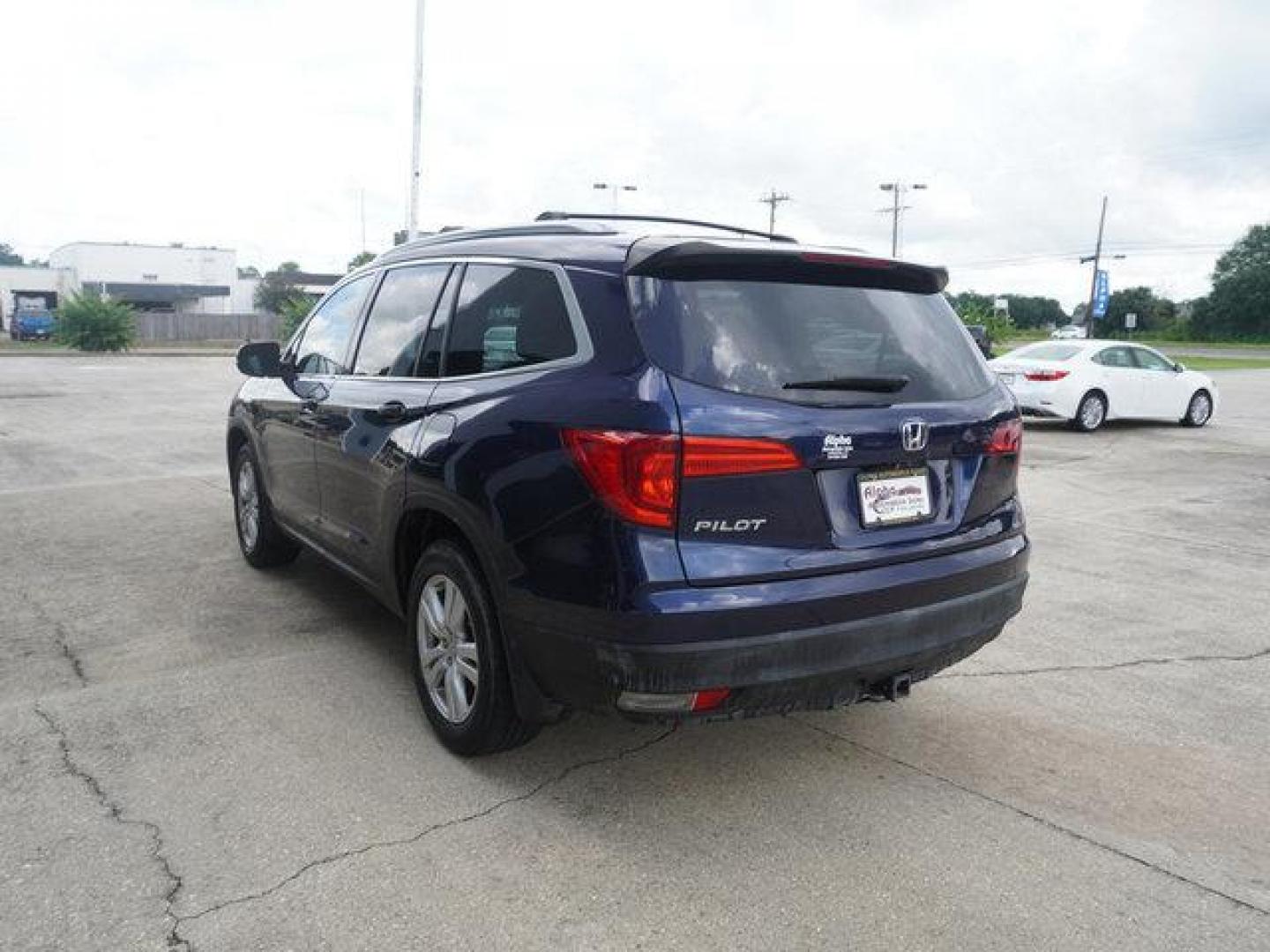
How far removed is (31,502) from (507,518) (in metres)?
6.36

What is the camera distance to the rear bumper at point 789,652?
8.70 ft

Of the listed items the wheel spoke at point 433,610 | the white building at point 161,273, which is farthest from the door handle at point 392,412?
the white building at point 161,273

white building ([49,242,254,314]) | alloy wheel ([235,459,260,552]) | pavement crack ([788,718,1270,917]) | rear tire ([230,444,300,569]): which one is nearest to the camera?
pavement crack ([788,718,1270,917])

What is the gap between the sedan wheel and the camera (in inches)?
Result: 130

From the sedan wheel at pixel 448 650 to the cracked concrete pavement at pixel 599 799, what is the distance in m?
0.21

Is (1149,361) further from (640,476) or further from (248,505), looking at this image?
(640,476)

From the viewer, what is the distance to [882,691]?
3.00m

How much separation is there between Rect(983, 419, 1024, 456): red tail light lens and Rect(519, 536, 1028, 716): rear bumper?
0.44 meters

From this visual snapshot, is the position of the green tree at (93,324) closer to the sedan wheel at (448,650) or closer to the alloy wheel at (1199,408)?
the alloy wheel at (1199,408)

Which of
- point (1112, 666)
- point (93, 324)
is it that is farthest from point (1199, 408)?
point (93, 324)

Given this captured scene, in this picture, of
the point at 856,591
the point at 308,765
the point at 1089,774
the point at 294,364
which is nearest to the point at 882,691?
the point at 856,591

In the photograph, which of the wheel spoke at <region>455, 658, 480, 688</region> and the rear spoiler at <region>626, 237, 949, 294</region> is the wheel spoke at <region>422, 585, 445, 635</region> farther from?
the rear spoiler at <region>626, 237, 949, 294</region>

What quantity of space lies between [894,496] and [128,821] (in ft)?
8.29

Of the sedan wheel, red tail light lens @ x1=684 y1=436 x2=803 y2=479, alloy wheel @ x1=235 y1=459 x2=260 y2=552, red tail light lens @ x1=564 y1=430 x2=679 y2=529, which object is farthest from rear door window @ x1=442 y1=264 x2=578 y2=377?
alloy wheel @ x1=235 y1=459 x2=260 y2=552
